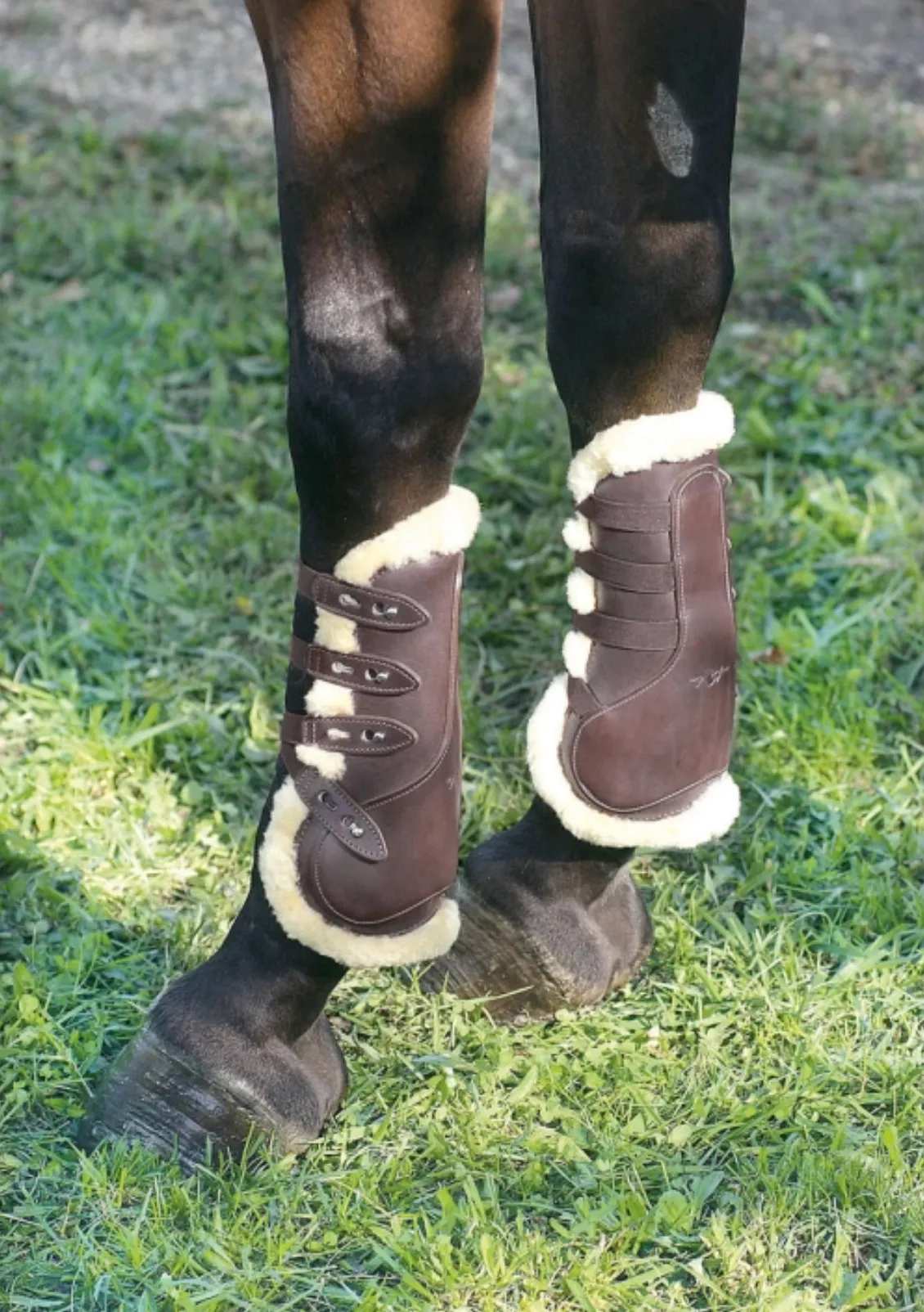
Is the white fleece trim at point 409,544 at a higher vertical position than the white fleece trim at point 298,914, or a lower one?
higher

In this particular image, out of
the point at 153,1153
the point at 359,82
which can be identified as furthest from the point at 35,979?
the point at 359,82

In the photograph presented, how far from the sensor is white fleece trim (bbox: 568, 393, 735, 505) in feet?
5.28

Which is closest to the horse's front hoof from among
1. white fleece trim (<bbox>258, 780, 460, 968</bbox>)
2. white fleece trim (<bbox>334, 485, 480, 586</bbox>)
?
white fleece trim (<bbox>258, 780, 460, 968</bbox>)

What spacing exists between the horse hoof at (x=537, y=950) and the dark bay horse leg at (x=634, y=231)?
0.10 meters

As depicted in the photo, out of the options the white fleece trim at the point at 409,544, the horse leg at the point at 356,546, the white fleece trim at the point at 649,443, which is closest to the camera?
the horse leg at the point at 356,546

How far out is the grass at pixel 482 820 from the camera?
157cm

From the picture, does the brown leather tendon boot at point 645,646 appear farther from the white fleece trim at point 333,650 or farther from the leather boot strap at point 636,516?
the white fleece trim at point 333,650

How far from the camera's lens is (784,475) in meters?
3.06

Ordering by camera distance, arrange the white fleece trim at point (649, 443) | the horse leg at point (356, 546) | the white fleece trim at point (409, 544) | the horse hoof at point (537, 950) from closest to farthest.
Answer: the horse leg at point (356, 546)
the white fleece trim at point (409, 544)
the white fleece trim at point (649, 443)
the horse hoof at point (537, 950)

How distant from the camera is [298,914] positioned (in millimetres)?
1565

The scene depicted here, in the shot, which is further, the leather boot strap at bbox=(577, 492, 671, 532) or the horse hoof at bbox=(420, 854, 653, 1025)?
the horse hoof at bbox=(420, 854, 653, 1025)

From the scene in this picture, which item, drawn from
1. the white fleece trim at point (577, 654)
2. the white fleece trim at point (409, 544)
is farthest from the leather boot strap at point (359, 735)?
the white fleece trim at point (577, 654)


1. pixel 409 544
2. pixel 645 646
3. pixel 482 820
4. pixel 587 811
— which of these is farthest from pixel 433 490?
pixel 482 820

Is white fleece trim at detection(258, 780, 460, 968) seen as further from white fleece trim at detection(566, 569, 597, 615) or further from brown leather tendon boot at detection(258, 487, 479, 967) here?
white fleece trim at detection(566, 569, 597, 615)
